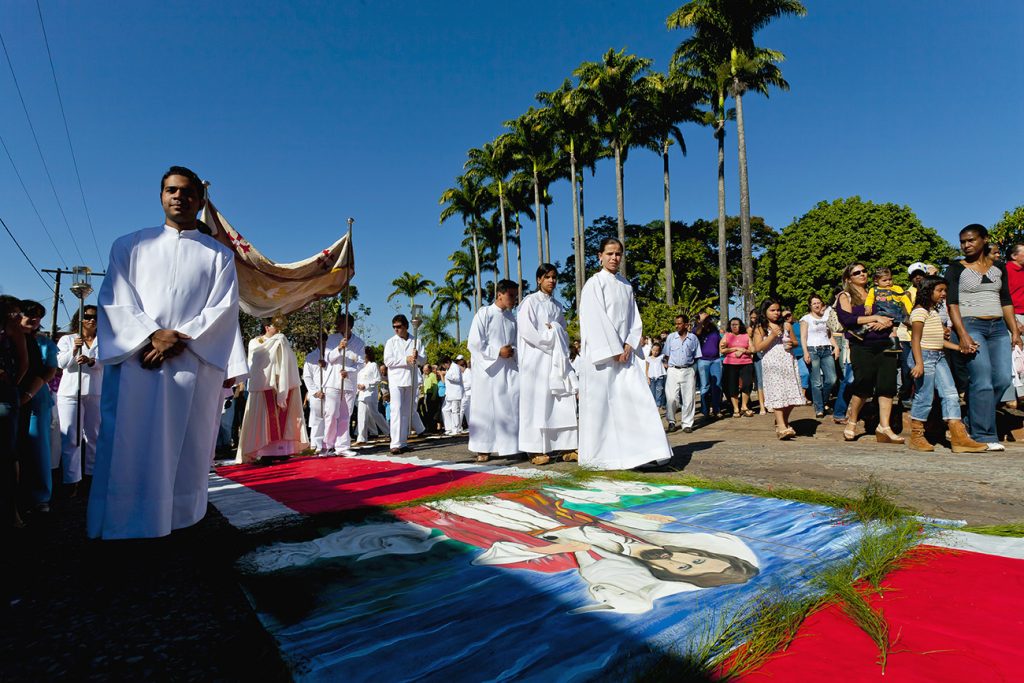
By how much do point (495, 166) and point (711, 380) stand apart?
3132cm

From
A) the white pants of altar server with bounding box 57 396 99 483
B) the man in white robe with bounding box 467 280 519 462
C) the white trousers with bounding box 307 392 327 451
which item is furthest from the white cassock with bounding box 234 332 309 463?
the man in white robe with bounding box 467 280 519 462

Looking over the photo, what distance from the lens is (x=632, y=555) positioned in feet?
8.29

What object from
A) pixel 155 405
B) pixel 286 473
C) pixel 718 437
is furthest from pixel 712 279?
pixel 155 405

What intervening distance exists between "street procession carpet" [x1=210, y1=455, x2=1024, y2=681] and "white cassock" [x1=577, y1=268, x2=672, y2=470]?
1.38 meters

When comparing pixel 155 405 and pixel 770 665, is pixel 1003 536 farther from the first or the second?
pixel 155 405

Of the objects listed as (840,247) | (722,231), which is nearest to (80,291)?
(722,231)

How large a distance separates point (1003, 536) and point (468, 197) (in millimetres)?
41268

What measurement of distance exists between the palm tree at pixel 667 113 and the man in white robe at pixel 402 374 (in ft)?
71.6

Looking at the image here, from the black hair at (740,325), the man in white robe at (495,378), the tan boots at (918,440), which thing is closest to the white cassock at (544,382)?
the man in white robe at (495,378)

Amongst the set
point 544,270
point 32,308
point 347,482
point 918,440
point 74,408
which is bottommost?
point 347,482

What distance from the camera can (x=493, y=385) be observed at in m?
7.02

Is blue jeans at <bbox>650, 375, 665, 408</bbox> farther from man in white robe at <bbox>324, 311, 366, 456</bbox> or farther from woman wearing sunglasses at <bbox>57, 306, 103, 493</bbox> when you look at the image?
woman wearing sunglasses at <bbox>57, 306, 103, 493</bbox>

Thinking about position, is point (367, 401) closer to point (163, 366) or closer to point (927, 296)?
point (163, 366)

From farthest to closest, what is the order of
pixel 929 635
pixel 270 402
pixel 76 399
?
pixel 270 402 → pixel 76 399 → pixel 929 635
